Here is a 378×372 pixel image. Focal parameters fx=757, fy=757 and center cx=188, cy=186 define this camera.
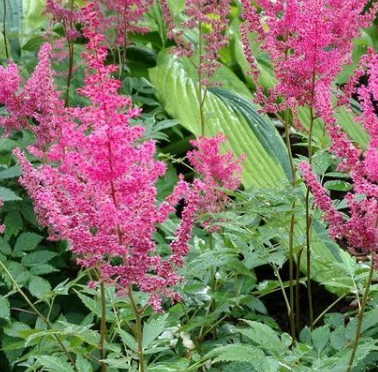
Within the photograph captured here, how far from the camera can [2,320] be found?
9.12ft

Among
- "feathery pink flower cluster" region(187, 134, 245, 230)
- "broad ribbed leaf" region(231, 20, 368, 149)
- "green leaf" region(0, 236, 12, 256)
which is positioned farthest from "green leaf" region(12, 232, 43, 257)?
"broad ribbed leaf" region(231, 20, 368, 149)

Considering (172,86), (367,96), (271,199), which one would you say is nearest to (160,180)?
(172,86)

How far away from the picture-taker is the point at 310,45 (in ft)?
6.73

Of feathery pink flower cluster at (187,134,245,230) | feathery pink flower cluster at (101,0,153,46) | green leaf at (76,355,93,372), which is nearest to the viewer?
green leaf at (76,355,93,372)

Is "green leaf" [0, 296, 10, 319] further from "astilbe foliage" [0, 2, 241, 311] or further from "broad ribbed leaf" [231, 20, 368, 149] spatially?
"broad ribbed leaf" [231, 20, 368, 149]

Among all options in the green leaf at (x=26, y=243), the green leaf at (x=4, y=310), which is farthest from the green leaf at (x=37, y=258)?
the green leaf at (x=4, y=310)

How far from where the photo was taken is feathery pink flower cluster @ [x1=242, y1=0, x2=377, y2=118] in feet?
6.70

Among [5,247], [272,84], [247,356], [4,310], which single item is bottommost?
[4,310]

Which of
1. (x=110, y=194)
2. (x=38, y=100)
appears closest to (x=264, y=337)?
(x=110, y=194)

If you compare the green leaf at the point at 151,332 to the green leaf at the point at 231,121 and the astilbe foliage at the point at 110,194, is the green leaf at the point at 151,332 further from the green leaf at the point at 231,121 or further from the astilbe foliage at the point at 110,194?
the green leaf at the point at 231,121

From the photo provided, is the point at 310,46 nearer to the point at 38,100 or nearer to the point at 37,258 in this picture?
the point at 38,100

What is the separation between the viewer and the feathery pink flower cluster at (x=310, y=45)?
204 centimetres

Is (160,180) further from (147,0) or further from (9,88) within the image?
(9,88)

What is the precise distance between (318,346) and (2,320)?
1.28 metres
